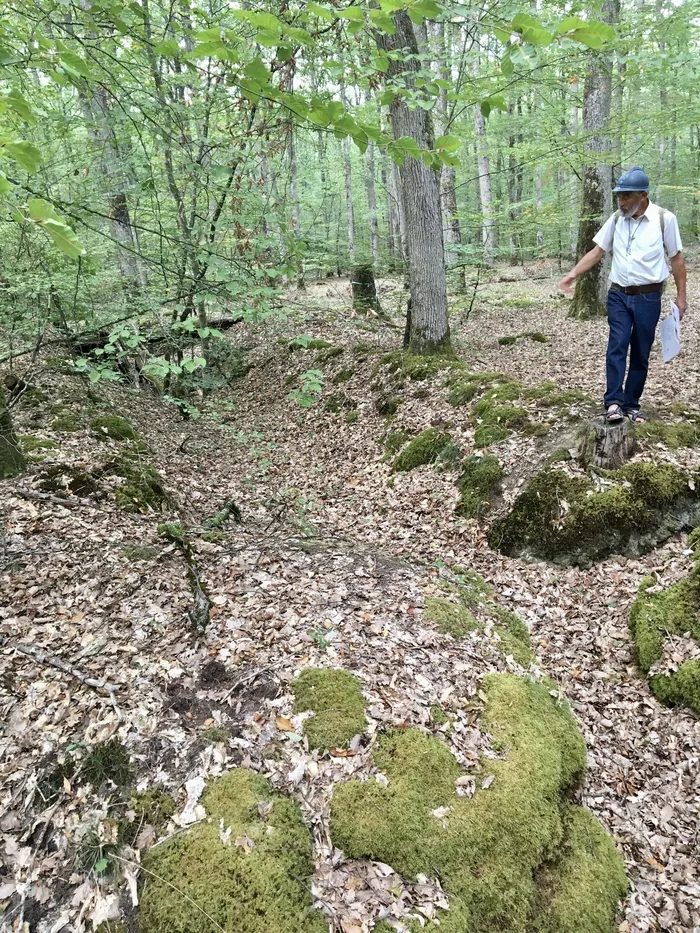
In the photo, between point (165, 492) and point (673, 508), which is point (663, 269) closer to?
point (673, 508)

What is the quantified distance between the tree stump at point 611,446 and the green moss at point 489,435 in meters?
1.09

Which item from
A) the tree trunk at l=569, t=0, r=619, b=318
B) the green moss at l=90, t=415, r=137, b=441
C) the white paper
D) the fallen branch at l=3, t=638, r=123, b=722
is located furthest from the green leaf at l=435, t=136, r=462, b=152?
the tree trunk at l=569, t=0, r=619, b=318

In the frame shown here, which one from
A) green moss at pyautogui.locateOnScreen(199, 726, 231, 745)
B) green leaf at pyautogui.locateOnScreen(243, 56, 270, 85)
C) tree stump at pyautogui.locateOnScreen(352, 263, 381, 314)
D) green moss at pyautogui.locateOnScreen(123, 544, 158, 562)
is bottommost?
green moss at pyautogui.locateOnScreen(199, 726, 231, 745)

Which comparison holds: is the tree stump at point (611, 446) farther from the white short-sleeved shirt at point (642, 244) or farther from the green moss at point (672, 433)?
the white short-sleeved shirt at point (642, 244)

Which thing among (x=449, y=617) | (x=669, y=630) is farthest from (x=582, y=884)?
(x=669, y=630)

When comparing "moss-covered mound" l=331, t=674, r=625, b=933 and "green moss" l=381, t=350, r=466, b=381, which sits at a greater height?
"green moss" l=381, t=350, r=466, b=381

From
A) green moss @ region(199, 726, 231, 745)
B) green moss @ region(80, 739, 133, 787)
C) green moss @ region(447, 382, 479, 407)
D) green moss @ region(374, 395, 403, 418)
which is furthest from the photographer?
green moss @ region(374, 395, 403, 418)

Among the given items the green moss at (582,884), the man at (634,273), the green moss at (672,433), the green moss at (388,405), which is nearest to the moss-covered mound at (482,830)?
the green moss at (582,884)

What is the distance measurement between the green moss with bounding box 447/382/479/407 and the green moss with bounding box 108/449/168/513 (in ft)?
12.9

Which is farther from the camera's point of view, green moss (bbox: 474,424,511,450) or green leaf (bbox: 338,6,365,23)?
green moss (bbox: 474,424,511,450)

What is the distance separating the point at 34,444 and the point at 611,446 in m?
6.20

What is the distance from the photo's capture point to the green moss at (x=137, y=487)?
5271mm

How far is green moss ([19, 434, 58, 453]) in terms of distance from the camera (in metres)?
5.75

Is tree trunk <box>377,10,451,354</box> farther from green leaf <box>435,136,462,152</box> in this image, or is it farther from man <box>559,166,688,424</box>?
green leaf <box>435,136,462,152</box>
